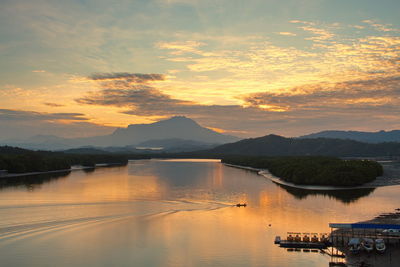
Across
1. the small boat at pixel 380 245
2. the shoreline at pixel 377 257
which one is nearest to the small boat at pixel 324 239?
the shoreline at pixel 377 257

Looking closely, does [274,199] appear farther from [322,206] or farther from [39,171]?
[39,171]

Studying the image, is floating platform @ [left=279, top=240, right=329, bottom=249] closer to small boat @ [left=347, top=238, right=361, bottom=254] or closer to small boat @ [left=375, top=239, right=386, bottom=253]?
small boat @ [left=347, top=238, right=361, bottom=254]

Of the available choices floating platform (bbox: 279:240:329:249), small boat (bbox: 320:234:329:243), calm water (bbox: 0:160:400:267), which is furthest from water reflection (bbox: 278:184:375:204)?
floating platform (bbox: 279:240:329:249)

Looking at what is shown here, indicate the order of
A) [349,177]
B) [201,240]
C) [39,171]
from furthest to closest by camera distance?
1. [39,171]
2. [349,177]
3. [201,240]

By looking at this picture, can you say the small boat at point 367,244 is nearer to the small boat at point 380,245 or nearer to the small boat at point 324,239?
the small boat at point 380,245

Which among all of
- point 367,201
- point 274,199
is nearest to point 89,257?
point 274,199

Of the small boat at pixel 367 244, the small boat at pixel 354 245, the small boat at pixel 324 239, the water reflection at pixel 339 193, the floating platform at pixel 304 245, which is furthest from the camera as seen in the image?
the water reflection at pixel 339 193
